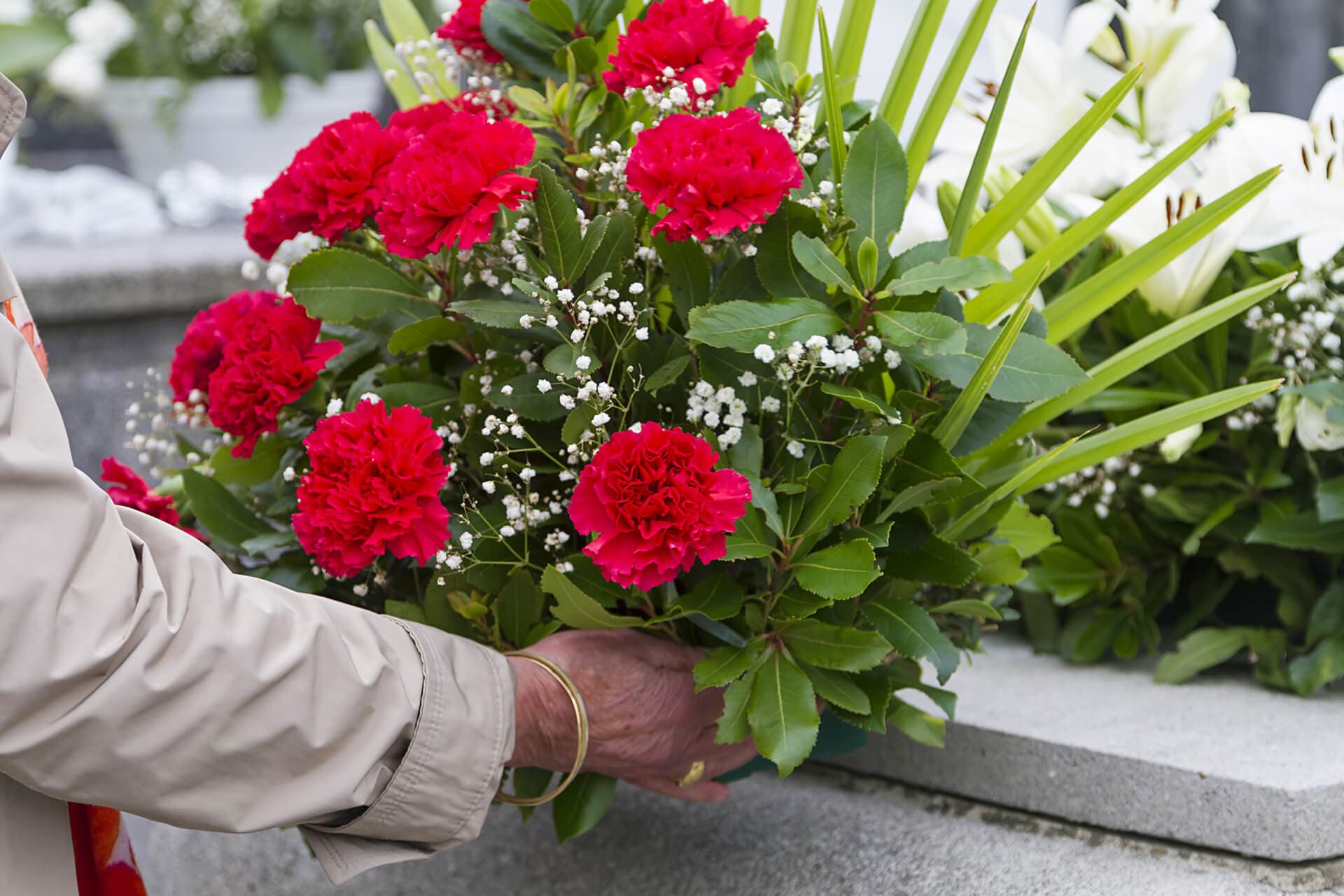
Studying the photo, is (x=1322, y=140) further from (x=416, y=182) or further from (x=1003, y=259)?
(x=416, y=182)

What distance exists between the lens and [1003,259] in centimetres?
106

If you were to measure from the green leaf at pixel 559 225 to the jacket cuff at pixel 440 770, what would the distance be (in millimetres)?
246

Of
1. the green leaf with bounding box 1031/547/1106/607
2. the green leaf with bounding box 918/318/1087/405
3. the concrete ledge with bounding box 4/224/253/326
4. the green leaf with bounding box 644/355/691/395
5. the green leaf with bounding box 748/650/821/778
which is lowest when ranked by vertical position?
the concrete ledge with bounding box 4/224/253/326

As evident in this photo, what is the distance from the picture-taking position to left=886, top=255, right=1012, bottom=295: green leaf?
27.9 inches

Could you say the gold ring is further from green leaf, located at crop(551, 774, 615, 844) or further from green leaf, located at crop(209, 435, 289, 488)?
green leaf, located at crop(209, 435, 289, 488)

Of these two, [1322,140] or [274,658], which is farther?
[1322,140]

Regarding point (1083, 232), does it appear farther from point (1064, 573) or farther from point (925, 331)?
point (1064, 573)

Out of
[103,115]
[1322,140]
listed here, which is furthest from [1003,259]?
[103,115]

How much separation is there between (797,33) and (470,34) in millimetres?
251

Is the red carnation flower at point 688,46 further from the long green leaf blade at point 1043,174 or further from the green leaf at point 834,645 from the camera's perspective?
the green leaf at point 834,645

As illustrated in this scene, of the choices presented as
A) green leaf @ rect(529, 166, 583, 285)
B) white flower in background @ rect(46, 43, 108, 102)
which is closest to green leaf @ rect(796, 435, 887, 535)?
green leaf @ rect(529, 166, 583, 285)

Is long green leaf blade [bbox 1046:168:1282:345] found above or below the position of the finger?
above

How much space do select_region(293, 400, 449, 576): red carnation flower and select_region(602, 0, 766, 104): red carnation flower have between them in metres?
0.27

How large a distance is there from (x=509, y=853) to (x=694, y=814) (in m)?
0.17
